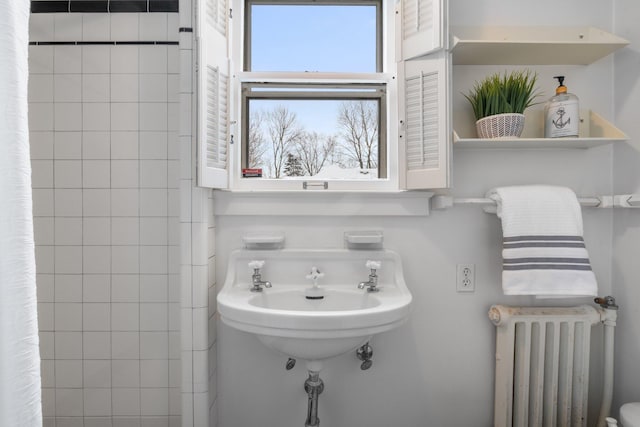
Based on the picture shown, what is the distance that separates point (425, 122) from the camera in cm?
134

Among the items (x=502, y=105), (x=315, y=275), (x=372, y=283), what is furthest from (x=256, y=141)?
(x=502, y=105)

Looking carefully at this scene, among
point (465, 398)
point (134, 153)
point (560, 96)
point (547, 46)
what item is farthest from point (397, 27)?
point (465, 398)

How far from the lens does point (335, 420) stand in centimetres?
146

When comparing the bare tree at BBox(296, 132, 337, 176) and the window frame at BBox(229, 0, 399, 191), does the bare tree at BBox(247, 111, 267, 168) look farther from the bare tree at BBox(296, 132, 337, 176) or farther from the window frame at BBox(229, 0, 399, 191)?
the bare tree at BBox(296, 132, 337, 176)

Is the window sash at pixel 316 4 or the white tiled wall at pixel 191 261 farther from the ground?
the window sash at pixel 316 4

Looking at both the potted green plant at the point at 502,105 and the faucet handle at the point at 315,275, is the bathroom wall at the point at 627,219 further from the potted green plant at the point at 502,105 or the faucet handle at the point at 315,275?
the faucet handle at the point at 315,275

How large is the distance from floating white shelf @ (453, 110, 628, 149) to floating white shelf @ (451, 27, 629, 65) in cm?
21

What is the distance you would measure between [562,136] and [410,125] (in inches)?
21.9

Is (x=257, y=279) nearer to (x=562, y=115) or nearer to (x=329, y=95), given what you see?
(x=329, y=95)

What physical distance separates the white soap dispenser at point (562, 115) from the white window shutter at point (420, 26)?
0.49 m

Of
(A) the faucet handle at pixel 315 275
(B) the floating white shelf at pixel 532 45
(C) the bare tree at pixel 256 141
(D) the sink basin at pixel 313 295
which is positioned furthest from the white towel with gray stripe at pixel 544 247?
(C) the bare tree at pixel 256 141

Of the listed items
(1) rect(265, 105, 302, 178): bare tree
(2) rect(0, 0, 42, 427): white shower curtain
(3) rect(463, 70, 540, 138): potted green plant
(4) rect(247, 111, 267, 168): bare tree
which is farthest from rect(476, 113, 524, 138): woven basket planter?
(2) rect(0, 0, 42, 427): white shower curtain

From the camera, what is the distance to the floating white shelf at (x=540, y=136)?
1299 mm

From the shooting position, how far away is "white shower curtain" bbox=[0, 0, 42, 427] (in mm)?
388
